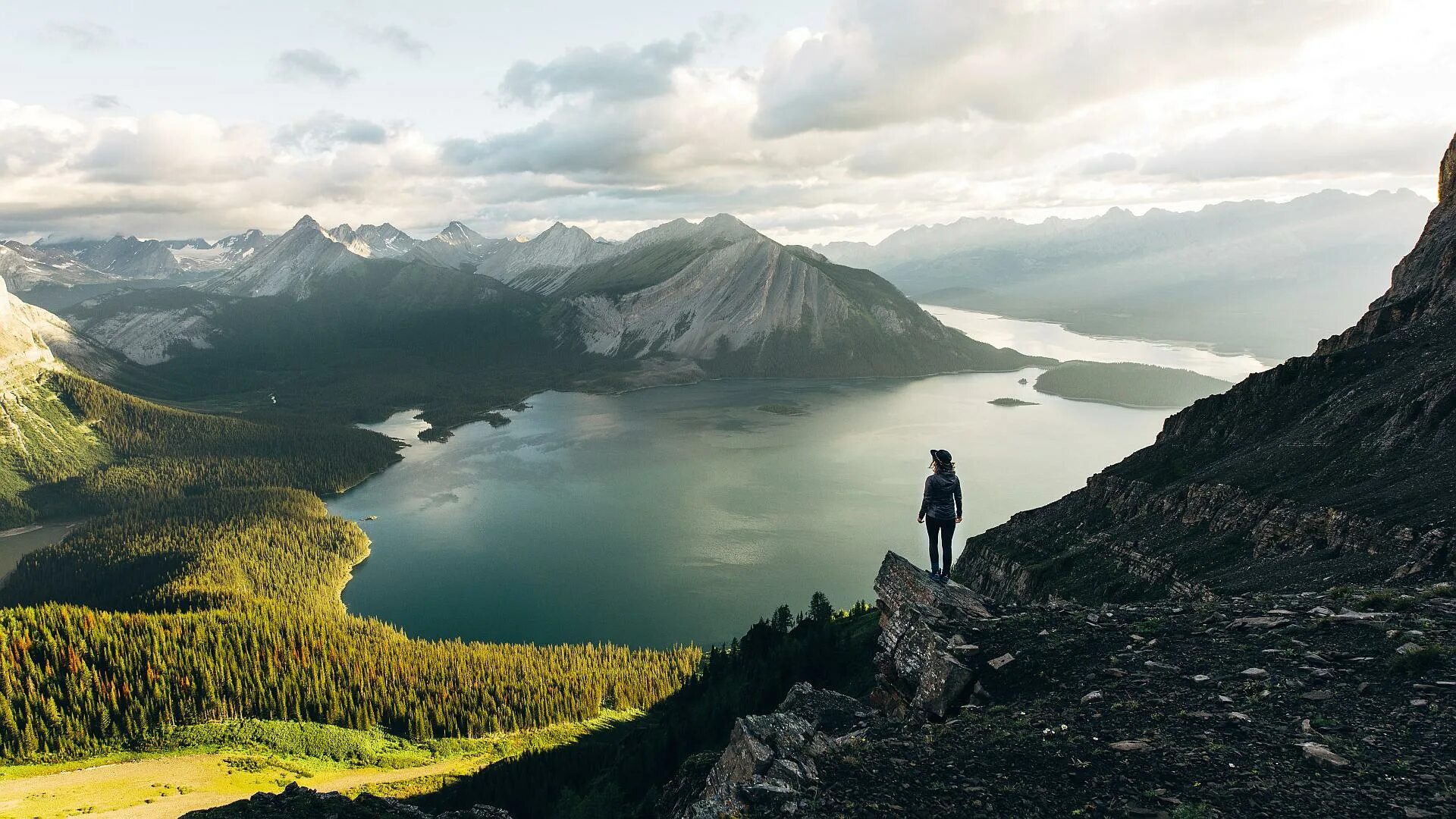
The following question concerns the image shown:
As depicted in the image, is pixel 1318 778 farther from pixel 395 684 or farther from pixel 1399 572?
pixel 395 684

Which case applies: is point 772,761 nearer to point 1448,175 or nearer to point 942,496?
point 942,496

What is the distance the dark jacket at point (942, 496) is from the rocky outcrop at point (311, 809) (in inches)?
973

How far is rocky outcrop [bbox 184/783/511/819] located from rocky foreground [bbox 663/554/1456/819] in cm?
1851

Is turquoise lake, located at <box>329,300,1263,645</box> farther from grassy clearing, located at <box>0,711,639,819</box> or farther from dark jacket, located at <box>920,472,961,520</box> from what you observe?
dark jacket, located at <box>920,472,961,520</box>

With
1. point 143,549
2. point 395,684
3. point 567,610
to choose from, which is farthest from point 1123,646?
point 143,549

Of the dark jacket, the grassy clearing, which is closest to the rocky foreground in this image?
the dark jacket

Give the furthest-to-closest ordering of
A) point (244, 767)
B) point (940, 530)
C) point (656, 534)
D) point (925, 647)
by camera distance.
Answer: point (656, 534) < point (244, 767) < point (940, 530) < point (925, 647)

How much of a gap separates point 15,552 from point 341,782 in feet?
553

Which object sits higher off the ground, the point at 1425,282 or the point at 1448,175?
the point at 1448,175

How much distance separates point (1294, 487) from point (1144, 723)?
40.7m

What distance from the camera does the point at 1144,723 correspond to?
13953 mm

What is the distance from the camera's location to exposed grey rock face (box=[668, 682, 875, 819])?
49.2 ft

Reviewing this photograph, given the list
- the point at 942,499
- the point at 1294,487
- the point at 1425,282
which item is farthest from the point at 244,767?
the point at 1425,282

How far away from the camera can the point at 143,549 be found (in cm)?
14462
